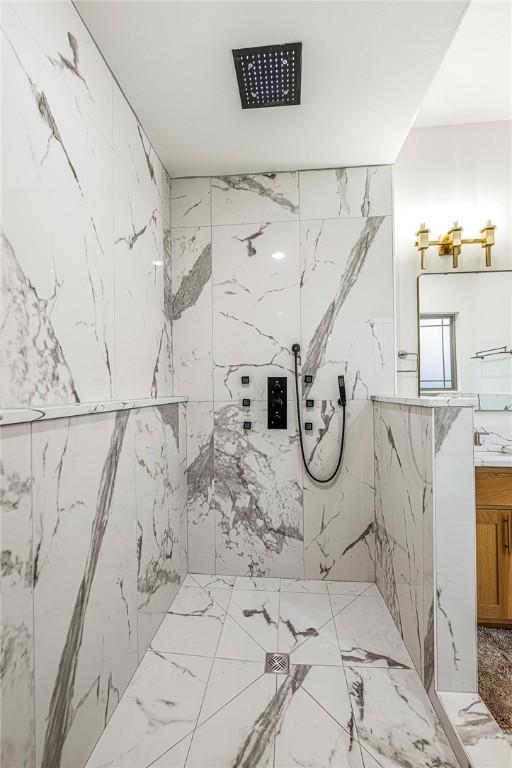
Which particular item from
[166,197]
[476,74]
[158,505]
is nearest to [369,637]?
Result: [158,505]

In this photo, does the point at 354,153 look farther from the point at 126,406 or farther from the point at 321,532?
the point at 321,532

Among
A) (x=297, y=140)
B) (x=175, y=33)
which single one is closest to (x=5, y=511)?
(x=175, y=33)

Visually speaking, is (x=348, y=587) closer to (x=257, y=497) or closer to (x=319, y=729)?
(x=257, y=497)

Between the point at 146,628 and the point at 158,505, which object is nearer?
the point at 146,628

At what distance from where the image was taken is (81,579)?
1242 mm

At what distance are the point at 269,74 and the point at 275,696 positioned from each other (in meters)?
2.55

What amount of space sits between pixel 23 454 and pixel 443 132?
117 inches

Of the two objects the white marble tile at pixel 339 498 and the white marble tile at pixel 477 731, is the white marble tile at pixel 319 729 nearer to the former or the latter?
the white marble tile at pixel 477 731

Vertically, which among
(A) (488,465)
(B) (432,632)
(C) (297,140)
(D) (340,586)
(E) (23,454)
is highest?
(C) (297,140)

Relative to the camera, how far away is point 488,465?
1890 millimetres

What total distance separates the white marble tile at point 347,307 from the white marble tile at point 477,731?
1486 mm

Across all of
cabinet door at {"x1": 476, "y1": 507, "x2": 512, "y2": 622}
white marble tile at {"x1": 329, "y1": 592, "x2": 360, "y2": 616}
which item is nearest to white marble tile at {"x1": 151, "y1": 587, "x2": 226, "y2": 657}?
white marble tile at {"x1": 329, "y1": 592, "x2": 360, "y2": 616}

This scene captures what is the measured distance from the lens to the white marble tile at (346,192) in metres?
2.41

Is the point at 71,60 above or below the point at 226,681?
above
